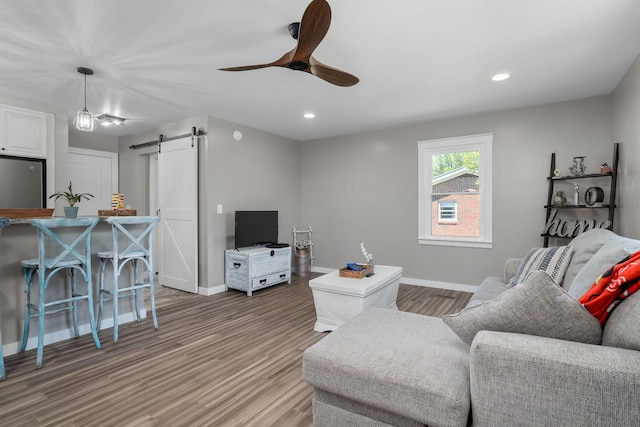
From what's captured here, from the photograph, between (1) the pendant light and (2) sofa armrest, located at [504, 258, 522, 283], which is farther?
(2) sofa armrest, located at [504, 258, 522, 283]

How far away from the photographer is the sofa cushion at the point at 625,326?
1.07m

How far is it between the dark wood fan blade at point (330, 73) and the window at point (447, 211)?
117 inches

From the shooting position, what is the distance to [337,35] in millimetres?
2434

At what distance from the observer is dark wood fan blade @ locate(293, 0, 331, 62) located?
5.39ft

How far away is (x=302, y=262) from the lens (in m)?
5.62

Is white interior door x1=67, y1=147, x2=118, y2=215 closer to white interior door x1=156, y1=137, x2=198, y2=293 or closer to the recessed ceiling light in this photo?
white interior door x1=156, y1=137, x2=198, y2=293

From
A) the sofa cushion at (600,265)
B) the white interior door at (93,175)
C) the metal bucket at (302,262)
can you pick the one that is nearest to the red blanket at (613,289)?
the sofa cushion at (600,265)

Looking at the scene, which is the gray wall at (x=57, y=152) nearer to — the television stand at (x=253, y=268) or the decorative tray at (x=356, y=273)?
the television stand at (x=253, y=268)

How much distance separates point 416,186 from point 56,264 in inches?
175

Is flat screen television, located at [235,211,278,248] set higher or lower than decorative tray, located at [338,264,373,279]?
higher

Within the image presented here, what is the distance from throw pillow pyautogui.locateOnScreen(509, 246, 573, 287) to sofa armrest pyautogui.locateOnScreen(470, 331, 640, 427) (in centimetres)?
128

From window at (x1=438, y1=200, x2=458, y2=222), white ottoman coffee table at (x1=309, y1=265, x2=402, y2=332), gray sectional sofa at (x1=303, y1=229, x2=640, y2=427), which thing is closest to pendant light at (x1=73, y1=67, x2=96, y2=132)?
white ottoman coffee table at (x1=309, y1=265, x2=402, y2=332)

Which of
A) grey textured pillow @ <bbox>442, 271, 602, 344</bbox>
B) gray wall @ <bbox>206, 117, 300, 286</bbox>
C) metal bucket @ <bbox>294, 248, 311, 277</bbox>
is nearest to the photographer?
grey textured pillow @ <bbox>442, 271, 602, 344</bbox>

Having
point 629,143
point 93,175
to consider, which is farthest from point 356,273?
point 93,175
